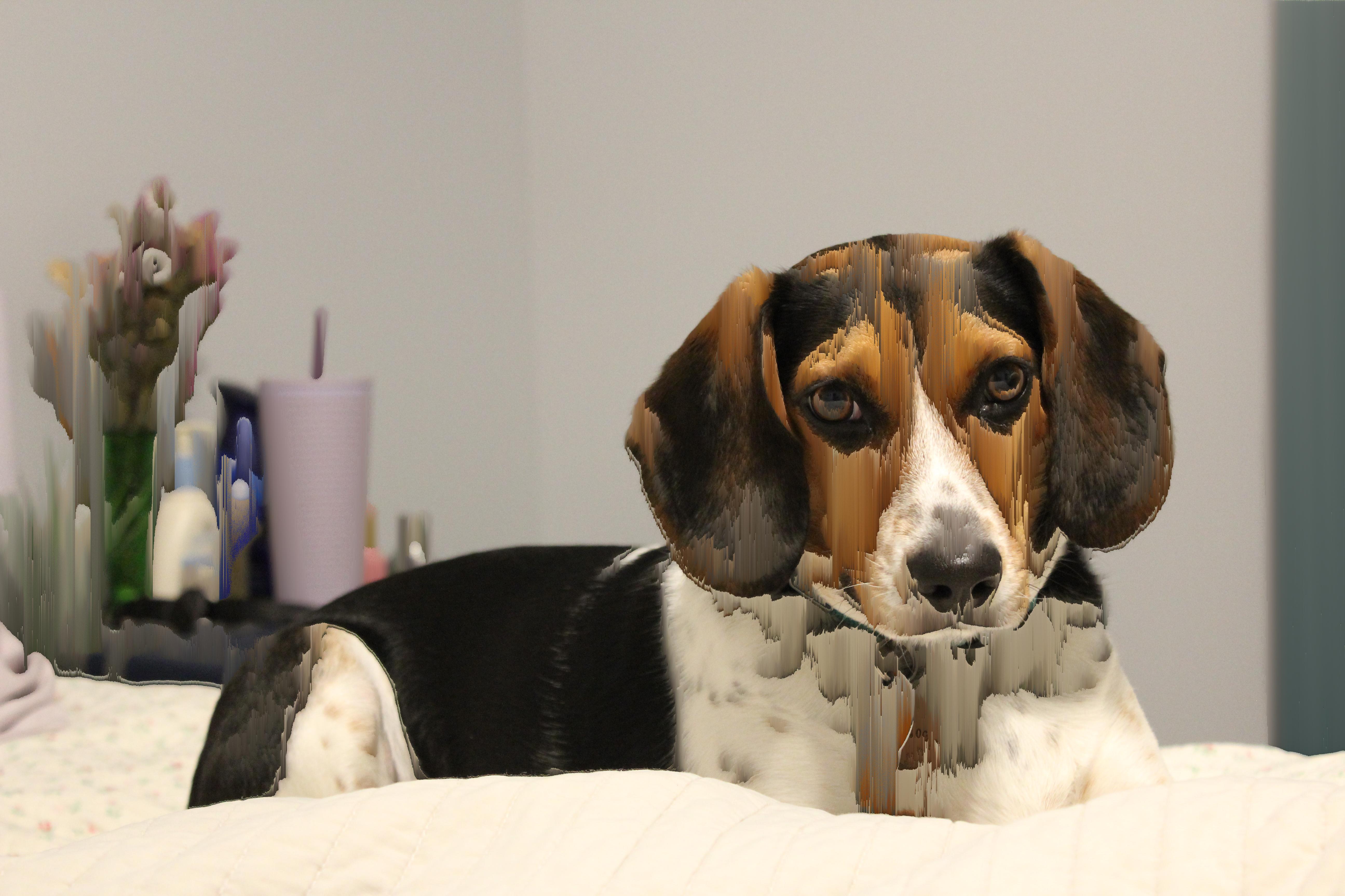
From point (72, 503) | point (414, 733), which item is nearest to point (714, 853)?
point (414, 733)

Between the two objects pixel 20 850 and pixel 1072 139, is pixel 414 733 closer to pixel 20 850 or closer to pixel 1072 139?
pixel 20 850

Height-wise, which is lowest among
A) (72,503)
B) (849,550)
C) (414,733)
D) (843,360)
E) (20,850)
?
(20,850)

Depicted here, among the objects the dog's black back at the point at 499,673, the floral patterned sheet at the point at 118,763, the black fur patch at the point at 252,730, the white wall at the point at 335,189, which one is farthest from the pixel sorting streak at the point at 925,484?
the white wall at the point at 335,189

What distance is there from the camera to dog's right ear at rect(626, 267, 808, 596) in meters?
1.07

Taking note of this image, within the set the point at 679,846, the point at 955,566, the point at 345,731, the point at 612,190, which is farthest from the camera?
the point at 612,190

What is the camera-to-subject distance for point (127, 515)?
6.76 ft

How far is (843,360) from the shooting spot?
1030 mm

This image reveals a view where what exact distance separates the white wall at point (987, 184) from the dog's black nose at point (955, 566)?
1338 millimetres

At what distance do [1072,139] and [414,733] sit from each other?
6.76ft

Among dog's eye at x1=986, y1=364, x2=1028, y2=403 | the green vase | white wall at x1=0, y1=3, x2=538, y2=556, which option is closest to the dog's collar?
dog's eye at x1=986, y1=364, x2=1028, y2=403

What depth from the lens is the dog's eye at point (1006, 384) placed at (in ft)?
3.41

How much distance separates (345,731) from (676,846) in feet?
2.65

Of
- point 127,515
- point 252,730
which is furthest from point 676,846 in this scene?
point 127,515

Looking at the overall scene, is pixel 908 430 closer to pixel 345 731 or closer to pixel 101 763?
pixel 345 731
